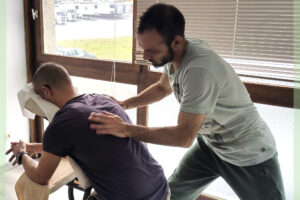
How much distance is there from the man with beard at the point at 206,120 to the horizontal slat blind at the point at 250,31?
0.43 metres

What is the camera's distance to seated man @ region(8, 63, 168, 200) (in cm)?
110

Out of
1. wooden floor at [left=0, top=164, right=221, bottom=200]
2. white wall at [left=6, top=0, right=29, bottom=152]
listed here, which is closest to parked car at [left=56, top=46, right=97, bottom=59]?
white wall at [left=6, top=0, right=29, bottom=152]

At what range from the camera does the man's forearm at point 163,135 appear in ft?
3.86

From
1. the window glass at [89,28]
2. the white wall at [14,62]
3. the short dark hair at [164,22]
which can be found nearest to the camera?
the short dark hair at [164,22]

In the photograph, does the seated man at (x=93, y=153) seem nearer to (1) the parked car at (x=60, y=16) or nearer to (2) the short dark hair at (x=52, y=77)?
(2) the short dark hair at (x=52, y=77)

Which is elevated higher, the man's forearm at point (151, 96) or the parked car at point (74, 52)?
the parked car at point (74, 52)

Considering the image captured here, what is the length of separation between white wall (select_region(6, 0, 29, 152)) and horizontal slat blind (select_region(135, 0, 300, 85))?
1.55 m

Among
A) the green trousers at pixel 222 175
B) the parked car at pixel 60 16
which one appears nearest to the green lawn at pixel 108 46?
the parked car at pixel 60 16

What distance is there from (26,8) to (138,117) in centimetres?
144

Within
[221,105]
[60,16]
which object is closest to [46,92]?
[221,105]

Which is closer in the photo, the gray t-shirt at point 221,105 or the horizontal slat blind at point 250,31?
the gray t-shirt at point 221,105

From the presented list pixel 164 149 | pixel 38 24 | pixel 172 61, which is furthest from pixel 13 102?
pixel 172 61

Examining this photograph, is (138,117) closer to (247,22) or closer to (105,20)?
(105,20)

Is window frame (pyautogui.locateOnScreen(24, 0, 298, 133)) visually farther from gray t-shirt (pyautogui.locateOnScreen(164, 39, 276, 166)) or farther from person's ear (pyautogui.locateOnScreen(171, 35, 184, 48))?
person's ear (pyautogui.locateOnScreen(171, 35, 184, 48))
